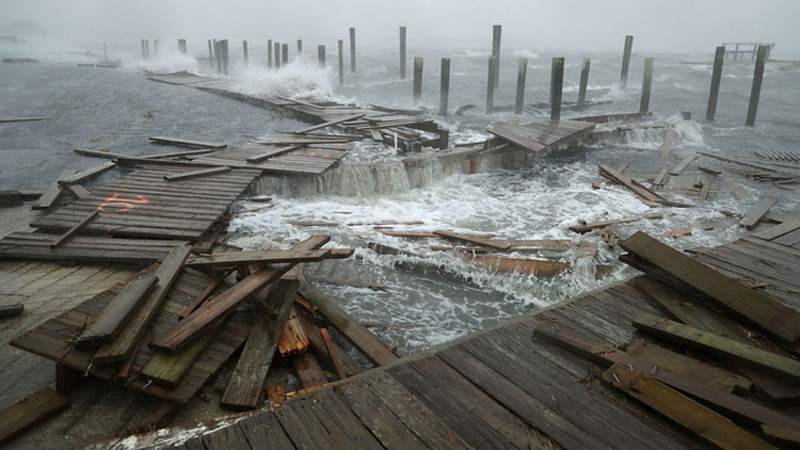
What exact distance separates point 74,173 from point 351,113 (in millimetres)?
9382

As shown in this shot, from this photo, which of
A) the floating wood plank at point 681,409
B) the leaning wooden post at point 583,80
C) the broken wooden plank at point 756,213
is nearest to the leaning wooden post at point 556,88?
the broken wooden plank at point 756,213

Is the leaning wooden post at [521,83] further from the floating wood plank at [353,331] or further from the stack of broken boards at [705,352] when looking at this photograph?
the floating wood plank at [353,331]

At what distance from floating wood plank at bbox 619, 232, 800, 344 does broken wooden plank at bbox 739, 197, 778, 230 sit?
616 cm

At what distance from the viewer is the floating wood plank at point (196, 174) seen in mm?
9117

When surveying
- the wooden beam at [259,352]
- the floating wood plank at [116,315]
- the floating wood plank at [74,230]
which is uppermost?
the floating wood plank at [116,315]

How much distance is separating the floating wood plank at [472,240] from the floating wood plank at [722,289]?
3.01 m

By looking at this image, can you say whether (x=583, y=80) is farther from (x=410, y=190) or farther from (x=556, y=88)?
(x=410, y=190)

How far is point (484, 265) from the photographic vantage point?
7.11 m

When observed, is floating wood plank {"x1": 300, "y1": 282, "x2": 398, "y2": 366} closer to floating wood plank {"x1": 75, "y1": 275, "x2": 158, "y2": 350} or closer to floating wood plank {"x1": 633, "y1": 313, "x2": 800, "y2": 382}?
floating wood plank {"x1": 75, "y1": 275, "x2": 158, "y2": 350}

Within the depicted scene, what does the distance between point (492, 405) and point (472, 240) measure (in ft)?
16.3

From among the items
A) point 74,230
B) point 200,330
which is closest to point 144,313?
point 200,330

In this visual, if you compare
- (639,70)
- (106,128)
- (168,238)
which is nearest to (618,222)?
(168,238)

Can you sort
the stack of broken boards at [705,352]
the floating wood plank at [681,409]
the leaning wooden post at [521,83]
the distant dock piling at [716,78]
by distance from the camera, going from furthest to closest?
the leaning wooden post at [521,83], the distant dock piling at [716,78], the stack of broken boards at [705,352], the floating wood plank at [681,409]

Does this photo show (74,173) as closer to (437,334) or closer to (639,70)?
(437,334)
